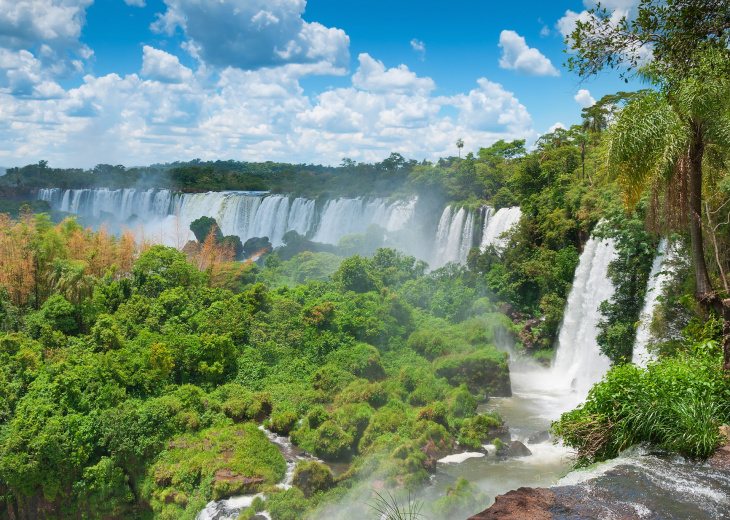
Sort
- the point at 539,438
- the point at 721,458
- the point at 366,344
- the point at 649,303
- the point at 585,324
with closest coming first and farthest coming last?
1. the point at 721,458
2. the point at 539,438
3. the point at 649,303
4. the point at 585,324
5. the point at 366,344

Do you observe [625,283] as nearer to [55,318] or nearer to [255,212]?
[55,318]

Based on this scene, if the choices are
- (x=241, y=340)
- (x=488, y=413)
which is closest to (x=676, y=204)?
(x=488, y=413)

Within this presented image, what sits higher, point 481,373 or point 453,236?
point 453,236

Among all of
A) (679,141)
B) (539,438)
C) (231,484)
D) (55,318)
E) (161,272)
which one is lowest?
(231,484)

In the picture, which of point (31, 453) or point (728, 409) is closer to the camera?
point (728, 409)

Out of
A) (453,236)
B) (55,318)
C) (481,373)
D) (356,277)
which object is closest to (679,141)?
(481,373)

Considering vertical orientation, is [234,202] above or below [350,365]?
above

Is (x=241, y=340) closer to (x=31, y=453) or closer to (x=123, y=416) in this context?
(x=123, y=416)
